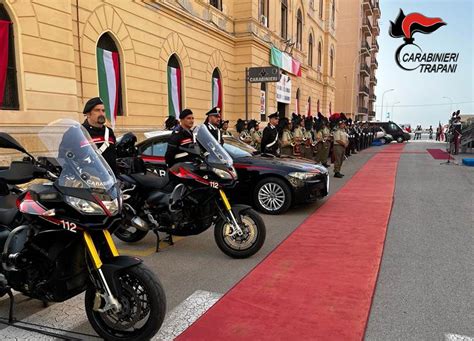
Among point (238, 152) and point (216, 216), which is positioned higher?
point (238, 152)

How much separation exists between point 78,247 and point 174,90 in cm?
1284

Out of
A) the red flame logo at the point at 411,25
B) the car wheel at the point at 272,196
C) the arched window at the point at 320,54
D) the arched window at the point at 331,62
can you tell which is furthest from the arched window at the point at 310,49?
the car wheel at the point at 272,196

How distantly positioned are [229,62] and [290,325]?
57.9ft

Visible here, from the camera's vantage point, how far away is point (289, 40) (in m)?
26.0

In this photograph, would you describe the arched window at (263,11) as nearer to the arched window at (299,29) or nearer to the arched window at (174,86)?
the arched window at (299,29)

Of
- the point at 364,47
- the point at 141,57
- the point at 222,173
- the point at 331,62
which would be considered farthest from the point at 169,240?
the point at 364,47

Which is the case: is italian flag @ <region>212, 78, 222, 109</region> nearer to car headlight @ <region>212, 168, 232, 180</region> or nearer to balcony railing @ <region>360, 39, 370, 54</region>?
car headlight @ <region>212, 168, 232, 180</region>

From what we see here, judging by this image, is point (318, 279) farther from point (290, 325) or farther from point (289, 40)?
point (289, 40)

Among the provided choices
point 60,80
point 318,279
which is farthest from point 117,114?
point 318,279

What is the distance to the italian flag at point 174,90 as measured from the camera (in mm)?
14883

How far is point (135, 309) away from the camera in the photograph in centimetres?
278

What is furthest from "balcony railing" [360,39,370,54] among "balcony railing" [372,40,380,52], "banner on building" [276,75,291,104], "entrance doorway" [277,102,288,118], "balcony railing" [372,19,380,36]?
"banner on building" [276,75,291,104]

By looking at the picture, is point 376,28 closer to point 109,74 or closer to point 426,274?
point 109,74

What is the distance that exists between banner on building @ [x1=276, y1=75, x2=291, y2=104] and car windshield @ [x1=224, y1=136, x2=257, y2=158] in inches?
664
